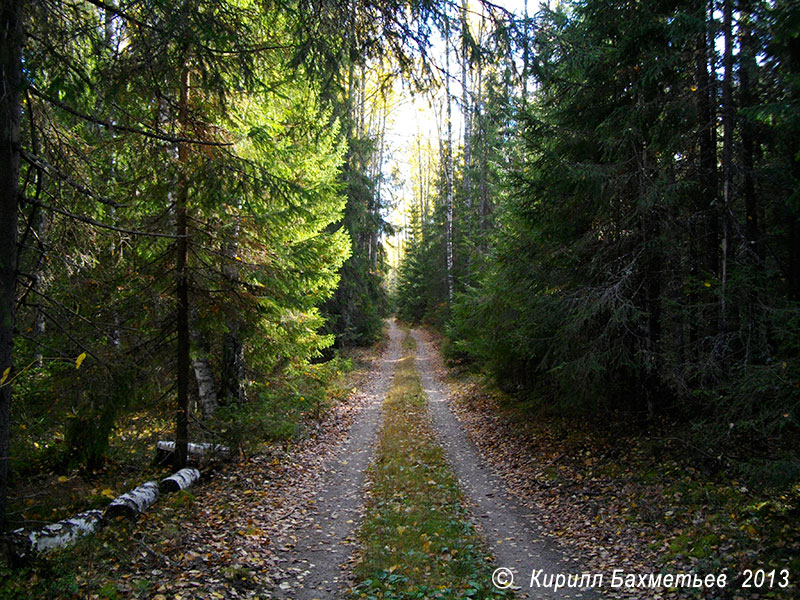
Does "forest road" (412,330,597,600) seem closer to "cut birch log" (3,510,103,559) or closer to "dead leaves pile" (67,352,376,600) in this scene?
"dead leaves pile" (67,352,376,600)

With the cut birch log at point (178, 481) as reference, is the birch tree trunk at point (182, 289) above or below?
above

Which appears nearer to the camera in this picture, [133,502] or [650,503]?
→ [133,502]

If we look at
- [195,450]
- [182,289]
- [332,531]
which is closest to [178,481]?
[195,450]

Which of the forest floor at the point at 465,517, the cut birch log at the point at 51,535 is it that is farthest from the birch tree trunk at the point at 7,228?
the forest floor at the point at 465,517

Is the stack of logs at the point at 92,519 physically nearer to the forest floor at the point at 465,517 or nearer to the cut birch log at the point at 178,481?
the cut birch log at the point at 178,481

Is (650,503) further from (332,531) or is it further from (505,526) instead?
(332,531)

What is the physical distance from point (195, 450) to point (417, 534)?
517 cm

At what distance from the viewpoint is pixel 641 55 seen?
836 centimetres

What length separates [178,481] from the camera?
7797mm

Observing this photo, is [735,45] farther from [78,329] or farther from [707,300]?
[78,329]

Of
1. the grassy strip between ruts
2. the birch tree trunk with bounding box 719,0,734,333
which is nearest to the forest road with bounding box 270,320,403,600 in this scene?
the grassy strip between ruts

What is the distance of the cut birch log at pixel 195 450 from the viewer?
8.92 meters

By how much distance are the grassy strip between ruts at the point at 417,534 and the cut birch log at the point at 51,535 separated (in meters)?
3.60

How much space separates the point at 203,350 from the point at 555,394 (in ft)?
27.4
